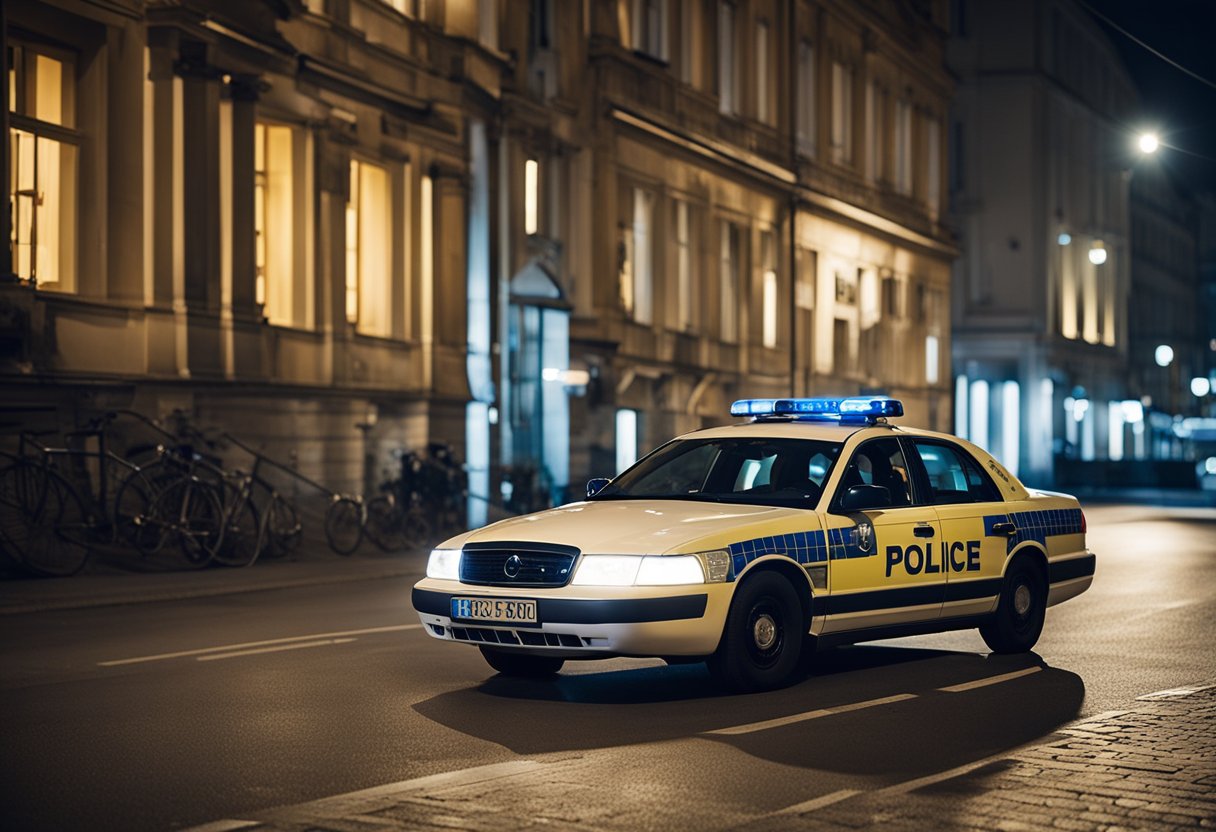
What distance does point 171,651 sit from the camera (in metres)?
13.5

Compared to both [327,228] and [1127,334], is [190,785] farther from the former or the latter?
[1127,334]

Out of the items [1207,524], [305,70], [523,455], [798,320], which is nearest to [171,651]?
[305,70]

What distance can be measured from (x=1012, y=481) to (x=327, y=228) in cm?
1648

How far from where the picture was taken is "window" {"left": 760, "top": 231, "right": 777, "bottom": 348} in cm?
4738

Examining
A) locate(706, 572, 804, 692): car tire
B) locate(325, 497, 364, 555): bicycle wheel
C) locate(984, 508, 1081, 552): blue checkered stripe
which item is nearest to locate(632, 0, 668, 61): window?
locate(325, 497, 364, 555): bicycle wheel

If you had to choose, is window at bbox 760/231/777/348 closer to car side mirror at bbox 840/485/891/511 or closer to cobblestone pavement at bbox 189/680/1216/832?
car side mirror at bbox 840/485/891/511

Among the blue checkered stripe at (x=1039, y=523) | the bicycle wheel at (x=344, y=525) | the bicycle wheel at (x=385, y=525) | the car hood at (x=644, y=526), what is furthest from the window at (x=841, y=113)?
the car hood at (x=644, y=526)

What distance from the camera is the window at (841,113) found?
52.2 metres

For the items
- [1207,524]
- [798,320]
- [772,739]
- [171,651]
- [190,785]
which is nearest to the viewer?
[190,785]

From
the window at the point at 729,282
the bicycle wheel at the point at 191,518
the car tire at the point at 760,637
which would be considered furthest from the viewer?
the window at the point at 729,282

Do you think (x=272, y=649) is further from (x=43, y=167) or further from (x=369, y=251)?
(x=369, y=251)

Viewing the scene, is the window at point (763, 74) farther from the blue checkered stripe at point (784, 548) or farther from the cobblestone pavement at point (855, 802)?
the cobblestone pavement at point (855, 802)

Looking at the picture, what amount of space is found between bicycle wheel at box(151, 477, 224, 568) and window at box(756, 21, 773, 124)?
89.0ft

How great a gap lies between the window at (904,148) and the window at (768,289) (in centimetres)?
1176
